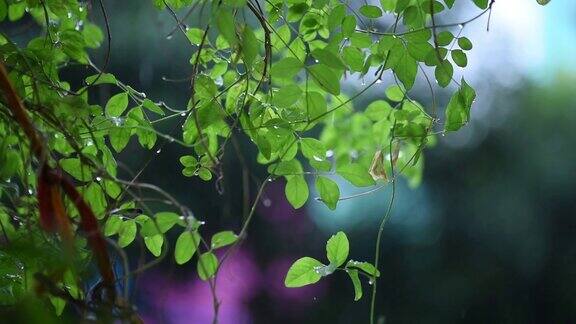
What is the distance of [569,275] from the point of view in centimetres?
318

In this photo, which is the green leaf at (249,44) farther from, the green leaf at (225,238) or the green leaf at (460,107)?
the green leaf at (460,107)

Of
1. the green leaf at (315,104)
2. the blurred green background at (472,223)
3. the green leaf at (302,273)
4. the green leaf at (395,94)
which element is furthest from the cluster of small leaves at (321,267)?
the blurred green background at (472,223)

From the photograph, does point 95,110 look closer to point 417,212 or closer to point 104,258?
point 104,258

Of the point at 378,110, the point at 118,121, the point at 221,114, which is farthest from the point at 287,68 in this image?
the point at 378,110

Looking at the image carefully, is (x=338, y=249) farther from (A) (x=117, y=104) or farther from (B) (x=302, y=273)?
(A) (x=117, y=104)

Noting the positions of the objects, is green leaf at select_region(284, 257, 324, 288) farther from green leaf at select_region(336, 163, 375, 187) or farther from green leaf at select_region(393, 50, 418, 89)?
green leaf at select_region(393, 50, 418, 89)

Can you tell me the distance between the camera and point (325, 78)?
641mm

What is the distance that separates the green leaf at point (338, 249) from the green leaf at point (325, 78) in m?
0.19

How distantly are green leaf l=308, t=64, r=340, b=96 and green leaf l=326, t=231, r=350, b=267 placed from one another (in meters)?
0.19

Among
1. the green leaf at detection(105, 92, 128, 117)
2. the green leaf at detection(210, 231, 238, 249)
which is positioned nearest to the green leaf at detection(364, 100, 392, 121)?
the green leaf at detection(105, 92, 128, 117)

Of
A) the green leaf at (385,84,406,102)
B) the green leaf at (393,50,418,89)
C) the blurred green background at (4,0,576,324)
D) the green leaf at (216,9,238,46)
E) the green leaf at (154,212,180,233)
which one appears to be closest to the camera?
the green leaf at (216,9,238,46)

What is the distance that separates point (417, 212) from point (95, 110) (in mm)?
2527

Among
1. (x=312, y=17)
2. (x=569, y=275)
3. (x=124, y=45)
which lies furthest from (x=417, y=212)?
(x=312, y=17)

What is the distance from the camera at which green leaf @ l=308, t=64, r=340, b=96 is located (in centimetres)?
64
